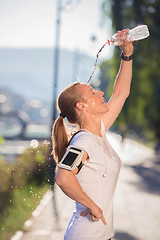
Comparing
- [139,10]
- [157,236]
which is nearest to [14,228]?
[157,236]

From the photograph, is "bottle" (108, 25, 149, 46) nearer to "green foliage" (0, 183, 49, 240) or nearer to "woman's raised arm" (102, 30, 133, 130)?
"woman's raised arm" (102, 30, 133, 130)

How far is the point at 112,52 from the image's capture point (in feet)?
59.1

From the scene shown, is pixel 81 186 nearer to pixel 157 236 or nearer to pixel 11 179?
pixel 157 236

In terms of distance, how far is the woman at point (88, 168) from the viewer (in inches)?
81.8

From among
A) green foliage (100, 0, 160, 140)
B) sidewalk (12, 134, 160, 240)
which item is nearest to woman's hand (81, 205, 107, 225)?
sidewalk (12, 134, 160, 240)

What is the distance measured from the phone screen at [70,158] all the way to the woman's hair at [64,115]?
12.4 inches

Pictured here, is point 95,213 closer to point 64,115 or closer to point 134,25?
point 64,115

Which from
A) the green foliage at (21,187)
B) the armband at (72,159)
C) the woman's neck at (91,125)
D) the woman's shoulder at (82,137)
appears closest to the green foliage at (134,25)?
the green foliage at (21,187)

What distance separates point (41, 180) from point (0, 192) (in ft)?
12.1

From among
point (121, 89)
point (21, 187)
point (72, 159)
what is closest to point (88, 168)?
point (72, 159)

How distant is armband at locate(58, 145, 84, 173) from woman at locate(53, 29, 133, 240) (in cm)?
3

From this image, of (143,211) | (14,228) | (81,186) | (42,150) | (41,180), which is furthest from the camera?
(42,150)

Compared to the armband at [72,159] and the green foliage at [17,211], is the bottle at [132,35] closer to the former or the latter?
the armband at [72,159]

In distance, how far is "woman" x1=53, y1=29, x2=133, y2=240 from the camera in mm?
2078
